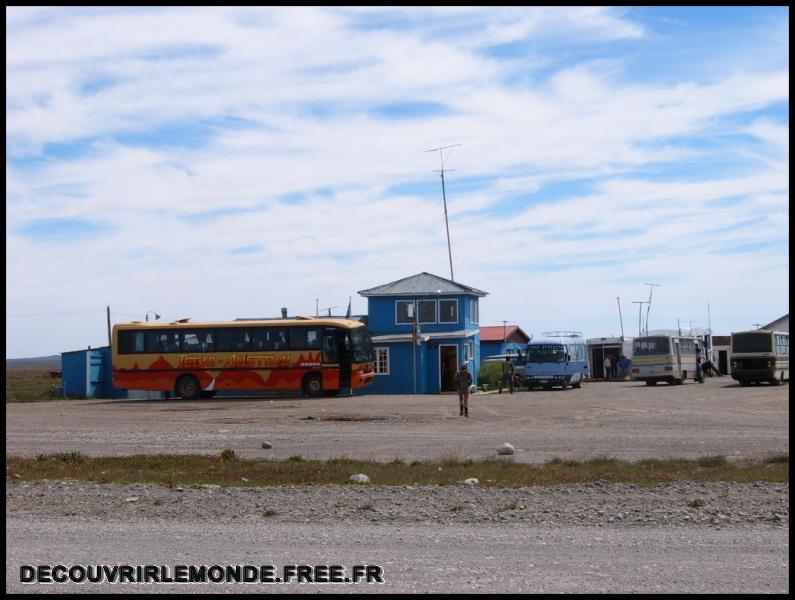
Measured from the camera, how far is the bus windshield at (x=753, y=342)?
150 feet

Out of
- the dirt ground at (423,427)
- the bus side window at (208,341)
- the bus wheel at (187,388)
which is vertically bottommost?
the dirt ground at (423,427)

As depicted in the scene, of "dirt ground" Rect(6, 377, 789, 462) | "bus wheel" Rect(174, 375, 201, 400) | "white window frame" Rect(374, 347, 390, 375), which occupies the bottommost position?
"dirt ground" Rect(6, 377, 789, 462)

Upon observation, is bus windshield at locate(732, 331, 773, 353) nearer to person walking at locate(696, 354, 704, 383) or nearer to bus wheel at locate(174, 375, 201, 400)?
person walking at locate(696, 354, 704, 383)

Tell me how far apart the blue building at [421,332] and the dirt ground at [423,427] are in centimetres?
955

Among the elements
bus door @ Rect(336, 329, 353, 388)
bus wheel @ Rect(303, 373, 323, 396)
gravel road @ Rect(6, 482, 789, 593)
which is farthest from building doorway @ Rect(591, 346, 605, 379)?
gravel road @ Rect(6, 482, 789, 593)

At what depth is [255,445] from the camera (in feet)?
68.8

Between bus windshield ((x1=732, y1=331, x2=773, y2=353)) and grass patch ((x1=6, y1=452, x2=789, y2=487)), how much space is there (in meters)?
30.8

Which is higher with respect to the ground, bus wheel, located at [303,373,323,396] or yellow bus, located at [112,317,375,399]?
yellow bus, located at [112,317,375,399]

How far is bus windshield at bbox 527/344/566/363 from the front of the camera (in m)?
47.3

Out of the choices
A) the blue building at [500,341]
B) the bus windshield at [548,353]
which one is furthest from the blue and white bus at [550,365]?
the blue building at [500,341]

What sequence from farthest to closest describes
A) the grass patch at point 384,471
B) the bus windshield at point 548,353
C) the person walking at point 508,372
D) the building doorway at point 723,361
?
the building doorway at point 723,361, the bus windshield at point 548,353, the person walking at point 508,372, the grass patch at point 384,471

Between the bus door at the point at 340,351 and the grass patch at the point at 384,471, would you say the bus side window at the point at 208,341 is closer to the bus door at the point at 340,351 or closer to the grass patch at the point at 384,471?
the bus door at the point at 340,351

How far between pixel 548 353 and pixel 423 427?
23.5 meters

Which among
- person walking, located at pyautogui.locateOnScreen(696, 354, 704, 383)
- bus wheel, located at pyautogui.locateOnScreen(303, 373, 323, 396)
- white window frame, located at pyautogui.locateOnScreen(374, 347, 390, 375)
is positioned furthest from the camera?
person walking, located at pyautogui.locateOnScreen(696, 354, 704, 383)
